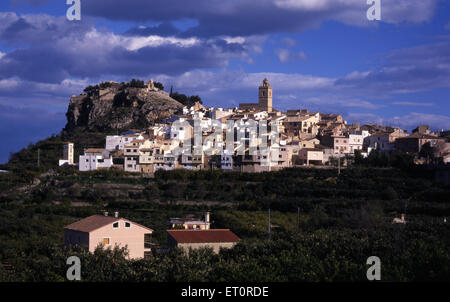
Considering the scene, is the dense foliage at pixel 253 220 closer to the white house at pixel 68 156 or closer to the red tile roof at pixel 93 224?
the red tile roof at pixel 93 224

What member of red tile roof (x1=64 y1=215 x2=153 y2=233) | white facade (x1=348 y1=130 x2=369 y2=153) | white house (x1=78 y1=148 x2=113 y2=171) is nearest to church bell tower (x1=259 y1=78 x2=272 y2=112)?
white facade (x1=348 y1=130 x2=369 y2=153)

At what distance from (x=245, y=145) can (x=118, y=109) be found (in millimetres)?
20689

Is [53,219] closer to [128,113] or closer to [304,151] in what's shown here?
[304,151]

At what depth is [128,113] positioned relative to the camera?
6141 centimetres

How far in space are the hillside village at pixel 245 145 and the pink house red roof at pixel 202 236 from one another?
21166mm

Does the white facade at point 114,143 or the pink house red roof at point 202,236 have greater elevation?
the white facade at point 114,143

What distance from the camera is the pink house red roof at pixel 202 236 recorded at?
802 inches

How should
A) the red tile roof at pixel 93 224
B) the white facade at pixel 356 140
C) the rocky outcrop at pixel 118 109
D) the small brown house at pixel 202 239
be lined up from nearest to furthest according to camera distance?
the small brown house at pixel 202 239 → the red tile roof at pixel 93 224 → the white facade at pixel 356 140 → the rocky outcrop at pixel 118 109

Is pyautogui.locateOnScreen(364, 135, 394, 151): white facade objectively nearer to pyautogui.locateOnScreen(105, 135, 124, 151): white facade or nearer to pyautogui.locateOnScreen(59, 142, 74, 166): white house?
pyautogui.locateOnScreen(105, 135, 124, 151): white facade

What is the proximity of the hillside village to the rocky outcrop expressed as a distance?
552 cm

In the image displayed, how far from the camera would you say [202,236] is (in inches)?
829

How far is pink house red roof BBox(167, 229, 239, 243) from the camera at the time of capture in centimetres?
2038

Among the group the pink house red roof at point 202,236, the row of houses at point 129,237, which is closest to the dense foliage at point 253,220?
the pink house red roof at point 202,236
